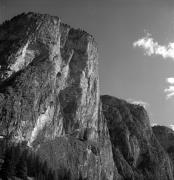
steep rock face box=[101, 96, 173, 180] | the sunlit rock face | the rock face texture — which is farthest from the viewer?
steep rock face box=[101, 96, 173, 180]

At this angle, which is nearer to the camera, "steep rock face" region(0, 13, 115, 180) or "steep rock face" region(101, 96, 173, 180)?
"steep rock face" region(0, 13, 115, 180)

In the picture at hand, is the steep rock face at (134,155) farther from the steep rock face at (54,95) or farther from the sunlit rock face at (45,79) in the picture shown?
the sunlit rock face at (45,79)

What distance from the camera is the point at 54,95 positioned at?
429 feet

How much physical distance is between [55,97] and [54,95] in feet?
2.63

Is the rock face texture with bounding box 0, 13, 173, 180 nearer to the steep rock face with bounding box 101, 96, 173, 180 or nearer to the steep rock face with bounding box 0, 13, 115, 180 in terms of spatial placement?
the steep rock face with bounding box 0, 13, 115, 180

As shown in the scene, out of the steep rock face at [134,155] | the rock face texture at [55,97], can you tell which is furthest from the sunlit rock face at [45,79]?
the steep rock face at [134,155]

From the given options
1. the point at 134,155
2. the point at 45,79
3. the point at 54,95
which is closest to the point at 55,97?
the point at 54,95

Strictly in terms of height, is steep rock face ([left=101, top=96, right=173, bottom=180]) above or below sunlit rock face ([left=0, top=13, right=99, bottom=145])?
below

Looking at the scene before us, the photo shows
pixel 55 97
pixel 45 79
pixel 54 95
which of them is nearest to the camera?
pixel 45 79

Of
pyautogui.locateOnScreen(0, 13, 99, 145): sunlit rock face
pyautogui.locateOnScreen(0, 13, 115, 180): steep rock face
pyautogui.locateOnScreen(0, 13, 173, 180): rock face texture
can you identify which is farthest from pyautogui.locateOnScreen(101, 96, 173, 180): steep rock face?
pyautogui.locateOnScreen(0, 13, 99, 145): sunlit rock face

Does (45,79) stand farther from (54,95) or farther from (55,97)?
(55,97)

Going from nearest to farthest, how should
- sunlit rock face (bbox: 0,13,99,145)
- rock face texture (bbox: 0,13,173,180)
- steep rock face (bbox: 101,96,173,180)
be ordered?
sunlit rock face (bbox: 0,13,99,145)
rock face texture (bbox: 0,13,173,180)
steep rock face (bbox: 101,96,173,180)

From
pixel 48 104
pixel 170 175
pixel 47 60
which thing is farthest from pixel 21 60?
pixel 170 175

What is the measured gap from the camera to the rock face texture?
117 m
